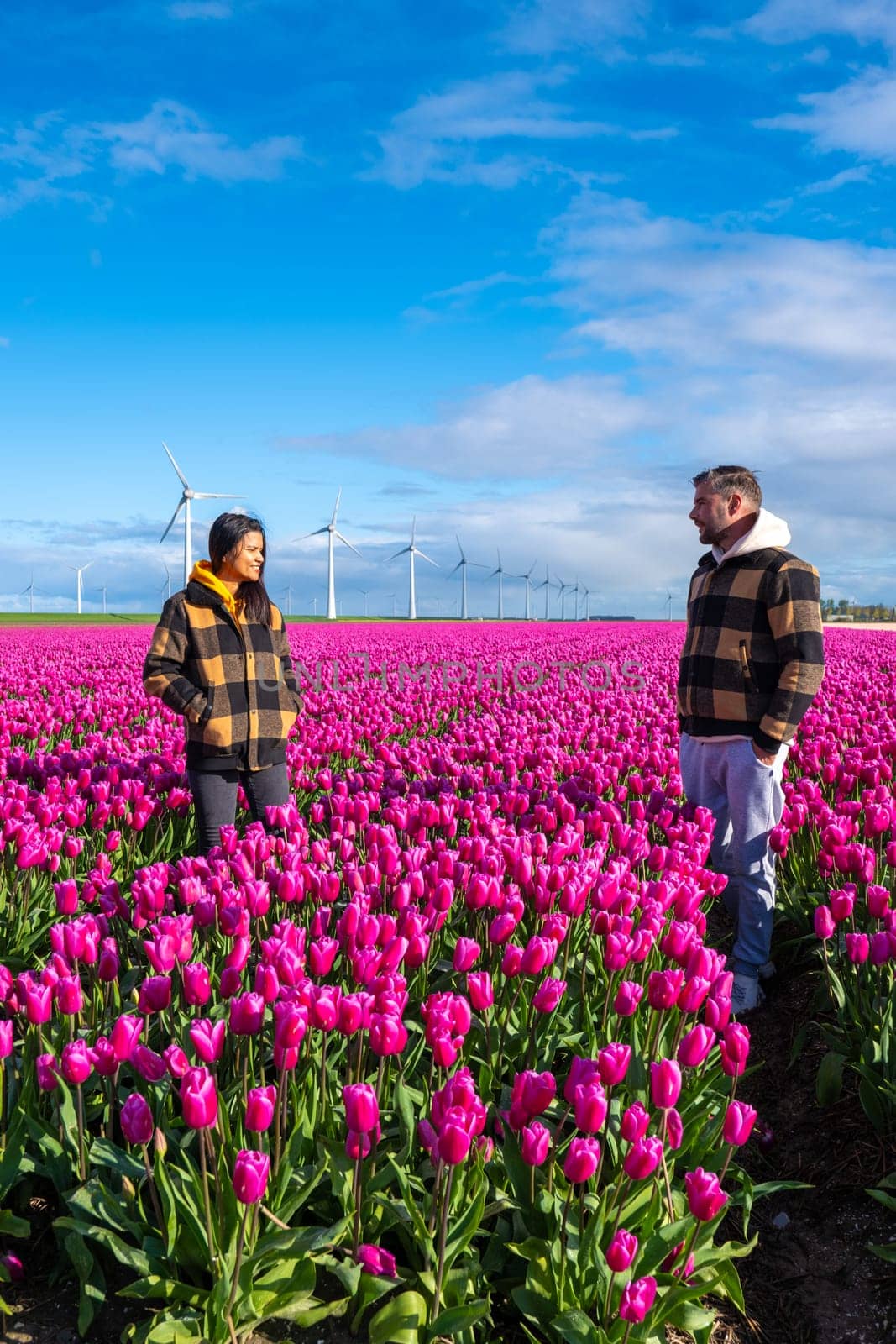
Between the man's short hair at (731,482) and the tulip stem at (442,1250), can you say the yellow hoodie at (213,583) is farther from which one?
the tulip stem at (442,1250)

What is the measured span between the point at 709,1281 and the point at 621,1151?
53 centimetres

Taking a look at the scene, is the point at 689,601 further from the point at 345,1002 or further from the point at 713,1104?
the point at 345,1002

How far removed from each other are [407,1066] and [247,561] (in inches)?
131

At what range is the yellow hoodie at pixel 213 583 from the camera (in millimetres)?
6094

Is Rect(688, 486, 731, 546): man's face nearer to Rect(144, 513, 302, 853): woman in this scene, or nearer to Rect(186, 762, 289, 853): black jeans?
Rect(144, 513, 302, 853): woman

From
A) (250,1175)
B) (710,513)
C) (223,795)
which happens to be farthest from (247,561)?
(250,1175)

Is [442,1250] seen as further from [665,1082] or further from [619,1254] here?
[665,1082]

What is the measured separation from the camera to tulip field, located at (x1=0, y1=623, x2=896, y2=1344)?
9.11ft

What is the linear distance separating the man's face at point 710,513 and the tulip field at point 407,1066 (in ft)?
5.19

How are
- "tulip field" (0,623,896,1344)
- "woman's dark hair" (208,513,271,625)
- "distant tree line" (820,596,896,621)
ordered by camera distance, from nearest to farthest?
"tulip field" (0,623,896,1344)
"woman's dark hair" (208,513,271,625)
"distant tree line" (820,596,896,621)

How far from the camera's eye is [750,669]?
5.42 metres

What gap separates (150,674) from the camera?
599 cm

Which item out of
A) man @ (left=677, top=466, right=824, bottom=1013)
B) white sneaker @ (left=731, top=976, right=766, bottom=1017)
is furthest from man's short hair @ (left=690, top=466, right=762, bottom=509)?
white sneaker @ (left=731, top=976, right=766, bottom=1017)

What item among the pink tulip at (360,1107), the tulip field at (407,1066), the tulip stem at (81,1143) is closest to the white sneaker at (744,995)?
the tulip field at (407,1066)
